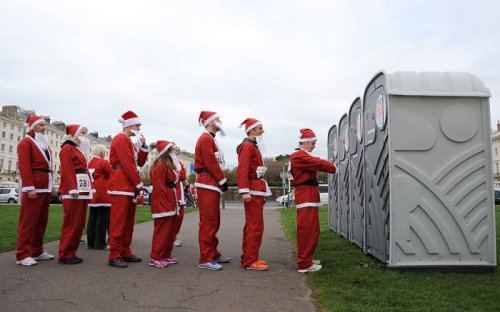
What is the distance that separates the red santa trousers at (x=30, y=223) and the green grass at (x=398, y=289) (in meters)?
4.02

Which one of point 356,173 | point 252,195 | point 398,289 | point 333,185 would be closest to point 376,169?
point 356,173

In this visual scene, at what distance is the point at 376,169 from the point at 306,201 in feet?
3.66

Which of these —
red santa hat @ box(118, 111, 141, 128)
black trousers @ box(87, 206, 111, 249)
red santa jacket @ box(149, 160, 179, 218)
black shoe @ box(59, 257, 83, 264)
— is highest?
red santa hat @ box(118, 111, 141, 128)

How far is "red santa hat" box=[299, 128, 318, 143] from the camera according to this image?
6285mm

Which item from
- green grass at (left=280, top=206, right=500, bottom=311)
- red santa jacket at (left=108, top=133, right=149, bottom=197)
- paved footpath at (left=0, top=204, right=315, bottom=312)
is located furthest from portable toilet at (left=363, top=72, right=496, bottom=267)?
red santa jacket at (left=108, top=133, right=149, bottom=197)

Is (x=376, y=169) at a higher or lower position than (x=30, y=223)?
higher

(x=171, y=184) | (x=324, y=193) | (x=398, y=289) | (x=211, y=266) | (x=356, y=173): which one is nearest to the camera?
(x=398, y=289)

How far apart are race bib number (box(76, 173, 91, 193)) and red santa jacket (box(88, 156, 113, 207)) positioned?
1558 mm

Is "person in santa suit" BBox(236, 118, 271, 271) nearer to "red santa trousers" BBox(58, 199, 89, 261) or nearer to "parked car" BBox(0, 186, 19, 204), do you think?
"red santa trousers" BBox(58, 199, 89, 261)

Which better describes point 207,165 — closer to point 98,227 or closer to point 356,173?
point 356,173

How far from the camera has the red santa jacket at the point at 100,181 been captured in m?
8.05

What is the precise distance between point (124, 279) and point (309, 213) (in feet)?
8.31

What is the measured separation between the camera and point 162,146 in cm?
685

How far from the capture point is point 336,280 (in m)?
5.20
